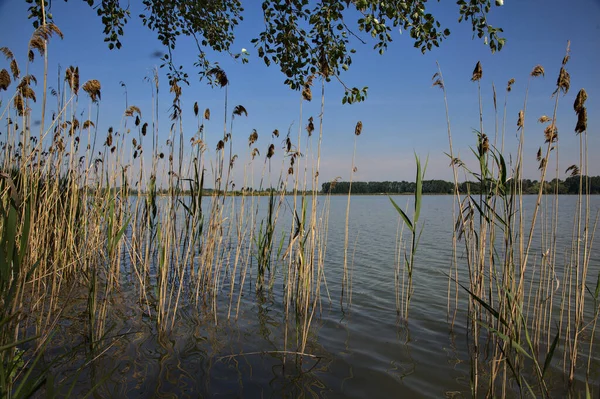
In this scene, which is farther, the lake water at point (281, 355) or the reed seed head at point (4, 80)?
the lake water at point (281, 355)

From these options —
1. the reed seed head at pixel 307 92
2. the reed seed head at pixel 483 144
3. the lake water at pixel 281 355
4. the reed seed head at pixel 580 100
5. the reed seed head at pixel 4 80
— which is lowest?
the lake water at pixel 281 355

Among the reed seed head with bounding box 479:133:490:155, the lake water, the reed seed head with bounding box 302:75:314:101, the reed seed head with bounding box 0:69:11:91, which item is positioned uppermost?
the reed seed head with bounding box 302:75:314:101

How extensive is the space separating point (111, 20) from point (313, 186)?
4.15 m

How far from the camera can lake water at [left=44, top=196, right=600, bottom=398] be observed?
2646mm

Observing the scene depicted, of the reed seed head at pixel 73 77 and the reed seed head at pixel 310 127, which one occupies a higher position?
the reed seed head at pixel 73 77

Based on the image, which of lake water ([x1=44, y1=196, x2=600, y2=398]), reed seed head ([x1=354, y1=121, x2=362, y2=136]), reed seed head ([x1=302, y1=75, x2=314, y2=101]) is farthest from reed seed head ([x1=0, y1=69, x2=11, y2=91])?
reed seed head ([x1=354, y1=121, x2=362, y2=136])

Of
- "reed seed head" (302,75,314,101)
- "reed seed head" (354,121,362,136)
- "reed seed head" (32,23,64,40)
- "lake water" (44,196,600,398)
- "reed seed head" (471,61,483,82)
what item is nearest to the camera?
"reed seed head" (32,23,64,40)

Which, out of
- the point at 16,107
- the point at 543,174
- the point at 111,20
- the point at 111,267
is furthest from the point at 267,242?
the point at 111,20

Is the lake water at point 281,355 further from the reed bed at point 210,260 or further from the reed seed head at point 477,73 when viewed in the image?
the reed seed head at point 477,73

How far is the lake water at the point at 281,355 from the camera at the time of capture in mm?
2646

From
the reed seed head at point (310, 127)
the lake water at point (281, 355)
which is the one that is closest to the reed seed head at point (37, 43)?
the lake water at point (281, 355)

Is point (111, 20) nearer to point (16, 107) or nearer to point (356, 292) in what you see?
point (16, 107)

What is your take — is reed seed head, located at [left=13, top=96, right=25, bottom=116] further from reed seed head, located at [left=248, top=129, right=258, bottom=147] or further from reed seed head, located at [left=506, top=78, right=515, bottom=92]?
reed seed head, located at [left=506, top=78, right=515, bottom=92]

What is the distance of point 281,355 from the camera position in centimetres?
318
